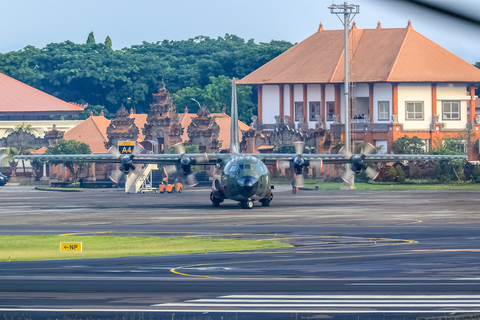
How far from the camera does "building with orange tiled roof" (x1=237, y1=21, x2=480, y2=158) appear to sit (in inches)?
3403

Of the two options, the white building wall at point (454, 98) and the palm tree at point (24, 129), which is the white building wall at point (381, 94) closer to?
the white building wall at point (454, 98)

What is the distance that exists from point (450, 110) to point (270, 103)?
23260mm

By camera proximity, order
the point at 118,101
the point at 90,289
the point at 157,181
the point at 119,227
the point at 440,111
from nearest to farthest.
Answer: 1. the point at 90,289
2. the point at 119,227
3. the point at 157,181
4. the point at 440,111
5. the point at 118,101

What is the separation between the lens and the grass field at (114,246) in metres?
25.8

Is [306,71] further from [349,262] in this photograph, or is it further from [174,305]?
[174,305]


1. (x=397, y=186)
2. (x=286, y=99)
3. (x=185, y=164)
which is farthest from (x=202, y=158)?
(x=286, y=99)

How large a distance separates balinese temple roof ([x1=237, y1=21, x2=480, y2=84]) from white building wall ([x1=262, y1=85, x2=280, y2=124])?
178 centimetres

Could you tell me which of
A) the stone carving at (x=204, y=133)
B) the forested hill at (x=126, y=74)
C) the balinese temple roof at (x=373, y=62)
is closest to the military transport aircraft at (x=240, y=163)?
the balinese temple roof at (x=373, y=62)

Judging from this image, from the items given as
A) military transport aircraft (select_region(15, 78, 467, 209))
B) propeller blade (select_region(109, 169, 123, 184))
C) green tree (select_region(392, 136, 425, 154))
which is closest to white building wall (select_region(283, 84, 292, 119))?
green tree (select_region(392, 136, 425, 154))

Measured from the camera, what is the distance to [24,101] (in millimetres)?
109000

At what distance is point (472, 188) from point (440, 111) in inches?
941

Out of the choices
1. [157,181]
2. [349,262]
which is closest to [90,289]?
[349,262]

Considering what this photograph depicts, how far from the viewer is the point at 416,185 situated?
70.4 metres

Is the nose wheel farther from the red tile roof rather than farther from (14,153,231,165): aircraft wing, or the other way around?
the red tile roof
